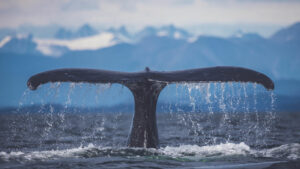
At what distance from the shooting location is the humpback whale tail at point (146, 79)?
6.96 metres

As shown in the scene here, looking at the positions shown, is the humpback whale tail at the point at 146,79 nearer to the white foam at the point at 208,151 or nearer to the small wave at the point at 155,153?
the small wave at the point at 155,153

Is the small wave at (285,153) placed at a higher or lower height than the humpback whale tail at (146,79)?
lower

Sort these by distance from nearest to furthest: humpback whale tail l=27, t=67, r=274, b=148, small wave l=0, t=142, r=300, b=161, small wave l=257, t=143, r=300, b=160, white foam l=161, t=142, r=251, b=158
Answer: humpback whale tail l=27, t=67, r=274, b=148
small wave l=0, t=142, r=300, b=161
small wave l=257, t=143, r=300, b=160
white foam l=161, t=142, r=251, b=158

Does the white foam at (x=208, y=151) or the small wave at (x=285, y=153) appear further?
the white foam at (x=208, y=151)

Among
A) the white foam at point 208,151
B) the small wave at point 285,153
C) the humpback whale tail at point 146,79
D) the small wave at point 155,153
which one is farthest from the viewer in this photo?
the white foam at point 208,151

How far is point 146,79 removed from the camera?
7.55 metres

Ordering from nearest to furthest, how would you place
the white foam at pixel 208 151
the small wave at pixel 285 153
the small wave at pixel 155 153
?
the small wave at pixel 155 153 < the small wave at pixel 285 153 < the white foam at pixel 208 151

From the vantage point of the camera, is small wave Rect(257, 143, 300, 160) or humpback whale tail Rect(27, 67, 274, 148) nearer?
humpback whale tail Rect(27, 67, 274, 148)

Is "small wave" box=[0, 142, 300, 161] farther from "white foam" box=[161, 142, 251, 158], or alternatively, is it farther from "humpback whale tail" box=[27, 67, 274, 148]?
"humpback whale tail" box=[27, 67, 274, 148]

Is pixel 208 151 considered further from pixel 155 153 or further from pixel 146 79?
pixel 146 79

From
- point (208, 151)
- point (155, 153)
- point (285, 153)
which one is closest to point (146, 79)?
point (155, 153)

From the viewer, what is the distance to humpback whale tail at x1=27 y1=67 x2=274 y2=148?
696 cm

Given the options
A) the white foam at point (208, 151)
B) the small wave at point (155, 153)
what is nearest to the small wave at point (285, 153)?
the small wave at point (155, 153)

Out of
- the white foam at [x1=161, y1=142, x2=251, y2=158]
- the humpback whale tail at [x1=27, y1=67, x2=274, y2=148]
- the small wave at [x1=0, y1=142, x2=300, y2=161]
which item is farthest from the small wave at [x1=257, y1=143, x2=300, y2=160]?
the humpback whale tail at [x1=27, y1=67, x2=274, y2=148]
